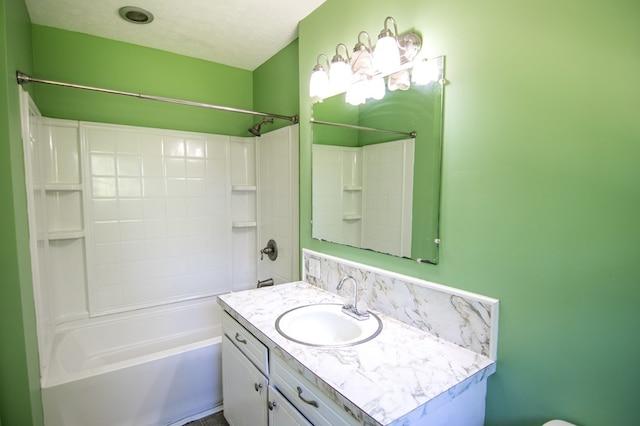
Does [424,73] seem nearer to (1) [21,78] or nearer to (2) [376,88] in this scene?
(2) [376,88]

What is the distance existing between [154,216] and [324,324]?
1770 millimetres

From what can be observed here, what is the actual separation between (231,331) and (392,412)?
42.1 inches

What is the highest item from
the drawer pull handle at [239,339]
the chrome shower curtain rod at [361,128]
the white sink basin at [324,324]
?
the chrome shower curtain rod at [361,128]

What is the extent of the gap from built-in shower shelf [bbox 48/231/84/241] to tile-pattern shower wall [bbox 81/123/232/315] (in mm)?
69

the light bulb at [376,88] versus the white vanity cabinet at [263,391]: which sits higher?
the light bulb at [376,88]

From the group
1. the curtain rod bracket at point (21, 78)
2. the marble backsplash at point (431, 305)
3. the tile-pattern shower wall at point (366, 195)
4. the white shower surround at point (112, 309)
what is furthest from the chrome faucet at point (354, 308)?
the curtain rod bracket at point (21, 78)

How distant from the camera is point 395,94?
1.41m

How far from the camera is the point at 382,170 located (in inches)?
59.2

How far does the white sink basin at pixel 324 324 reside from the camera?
137cm

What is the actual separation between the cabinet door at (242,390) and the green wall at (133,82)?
1.89 meters

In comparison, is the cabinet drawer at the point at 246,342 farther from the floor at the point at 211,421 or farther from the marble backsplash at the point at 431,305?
the floor at the point at 211,421

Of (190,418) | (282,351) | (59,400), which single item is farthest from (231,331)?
(59,400)

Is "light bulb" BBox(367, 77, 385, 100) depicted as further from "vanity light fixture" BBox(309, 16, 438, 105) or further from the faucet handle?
the faucet handle

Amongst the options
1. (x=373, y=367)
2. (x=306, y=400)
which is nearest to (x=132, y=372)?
(x=306, y=400)
